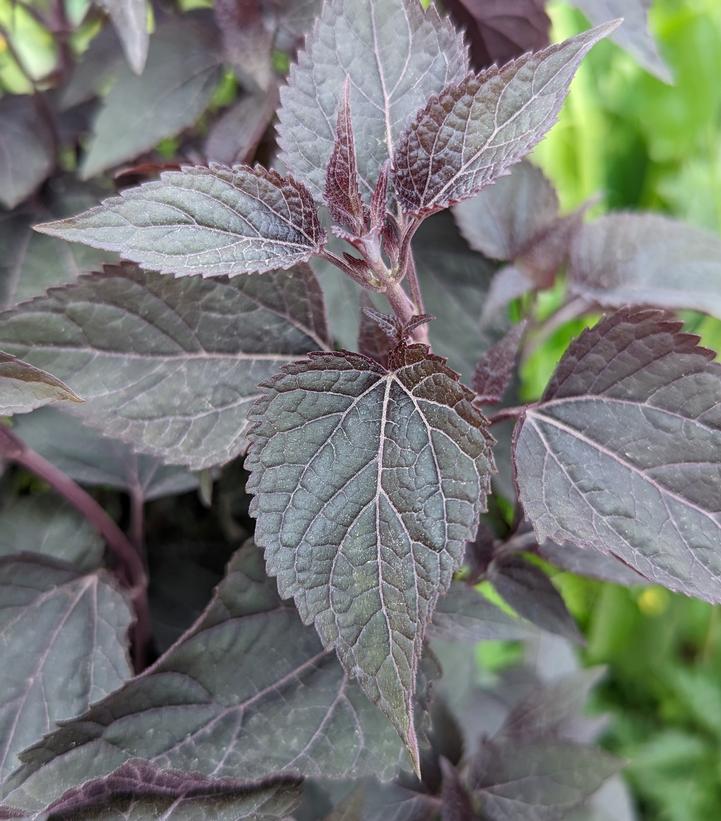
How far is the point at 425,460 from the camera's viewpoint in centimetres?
39

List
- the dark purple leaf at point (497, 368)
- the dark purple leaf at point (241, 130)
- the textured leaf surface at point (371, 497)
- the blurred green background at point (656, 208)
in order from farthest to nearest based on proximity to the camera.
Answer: the blurred green background at point (656, 208) < the dark purple leaf at point (241, 130) < the dark purple leaf at point (497, 368) < the textured leaf surface at point (371, 497)

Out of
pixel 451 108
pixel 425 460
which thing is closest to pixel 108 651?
pixel 425 460

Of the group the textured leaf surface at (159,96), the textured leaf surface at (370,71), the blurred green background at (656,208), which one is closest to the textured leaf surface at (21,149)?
the textured leaf surface at (159,96)

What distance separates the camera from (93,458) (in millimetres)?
606

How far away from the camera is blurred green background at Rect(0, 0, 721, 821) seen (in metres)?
1.58

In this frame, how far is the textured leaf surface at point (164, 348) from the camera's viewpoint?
44 cm

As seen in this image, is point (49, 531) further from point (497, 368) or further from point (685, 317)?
point (685, 317)

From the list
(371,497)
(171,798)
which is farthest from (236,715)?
(371,497)

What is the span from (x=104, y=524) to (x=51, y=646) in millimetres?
96

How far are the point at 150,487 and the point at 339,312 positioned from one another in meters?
0.20

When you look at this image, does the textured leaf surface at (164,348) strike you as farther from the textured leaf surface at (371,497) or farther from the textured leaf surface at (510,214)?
the textured leaf surface at (510,214)

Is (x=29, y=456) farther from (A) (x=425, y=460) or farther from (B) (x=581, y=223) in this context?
(B) (x=581, y=223)

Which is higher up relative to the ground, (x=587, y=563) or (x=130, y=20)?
(x=130, y=20)

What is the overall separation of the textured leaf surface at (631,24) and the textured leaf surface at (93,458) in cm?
43
